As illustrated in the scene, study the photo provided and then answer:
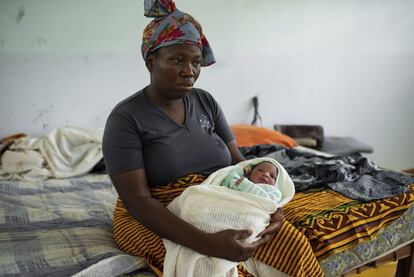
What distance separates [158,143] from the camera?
4.33ft

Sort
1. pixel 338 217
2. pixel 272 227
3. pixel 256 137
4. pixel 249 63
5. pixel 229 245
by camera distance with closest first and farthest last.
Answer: pixel 229 245
pixel 272 227
pixel 338 217
pixel 256 137
pixel 249 63

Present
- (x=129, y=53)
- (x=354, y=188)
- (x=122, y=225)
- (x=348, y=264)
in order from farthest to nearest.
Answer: (x=129, y=53), (x=354, y=188), (x=348, y=264), (x=122, y=225)

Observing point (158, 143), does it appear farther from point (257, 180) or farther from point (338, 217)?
point (338, 217)

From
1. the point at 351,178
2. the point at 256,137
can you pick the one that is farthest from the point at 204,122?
the point at 256,137

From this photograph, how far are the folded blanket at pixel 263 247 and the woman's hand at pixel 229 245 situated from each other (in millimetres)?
135

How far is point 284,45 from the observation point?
10.8 ft

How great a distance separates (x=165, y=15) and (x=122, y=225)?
67cm

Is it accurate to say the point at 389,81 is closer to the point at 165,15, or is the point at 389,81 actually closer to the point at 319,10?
the point at 319,10

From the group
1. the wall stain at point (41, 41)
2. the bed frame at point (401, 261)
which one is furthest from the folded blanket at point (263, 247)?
the wall stain at point (41, 41)

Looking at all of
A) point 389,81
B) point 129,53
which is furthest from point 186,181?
point 389,81

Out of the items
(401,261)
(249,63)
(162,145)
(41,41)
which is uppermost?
(41,41)

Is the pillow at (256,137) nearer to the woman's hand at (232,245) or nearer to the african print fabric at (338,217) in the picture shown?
the african print fabric at (338,217)

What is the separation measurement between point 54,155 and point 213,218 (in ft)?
4.70

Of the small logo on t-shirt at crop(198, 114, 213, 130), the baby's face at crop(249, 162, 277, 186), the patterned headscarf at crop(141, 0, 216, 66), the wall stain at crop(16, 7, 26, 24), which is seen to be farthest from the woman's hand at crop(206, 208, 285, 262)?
the wall stain at crop(16, 7, 26, 24)
